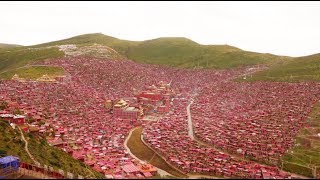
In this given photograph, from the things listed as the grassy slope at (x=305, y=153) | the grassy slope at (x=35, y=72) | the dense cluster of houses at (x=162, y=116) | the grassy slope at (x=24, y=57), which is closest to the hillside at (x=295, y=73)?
the dense cluster of houses at (x=162, y=116)

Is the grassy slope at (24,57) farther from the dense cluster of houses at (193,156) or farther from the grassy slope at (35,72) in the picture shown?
the dense cluster of houses at (193,156)

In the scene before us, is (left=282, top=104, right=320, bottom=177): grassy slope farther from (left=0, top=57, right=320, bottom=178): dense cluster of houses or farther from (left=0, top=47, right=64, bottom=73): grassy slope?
(left=0, top=47, right=64, bottom=73): grassy slope

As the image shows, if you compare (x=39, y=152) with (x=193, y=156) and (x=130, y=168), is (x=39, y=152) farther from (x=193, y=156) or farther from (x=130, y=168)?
(x=193, y=156)

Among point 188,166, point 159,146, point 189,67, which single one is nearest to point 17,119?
point 159,146

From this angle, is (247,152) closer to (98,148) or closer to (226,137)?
(226,137)

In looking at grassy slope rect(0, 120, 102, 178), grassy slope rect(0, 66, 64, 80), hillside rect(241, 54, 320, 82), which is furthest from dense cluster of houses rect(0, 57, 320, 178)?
hillside rect(241, 54, 320, 82)
